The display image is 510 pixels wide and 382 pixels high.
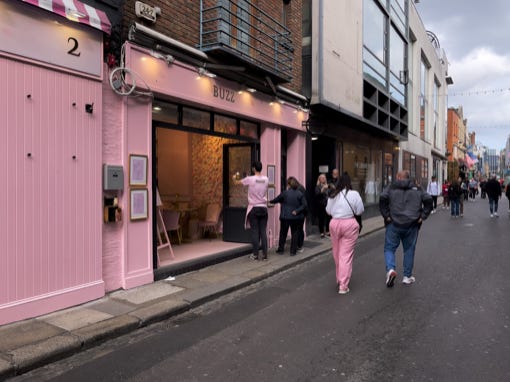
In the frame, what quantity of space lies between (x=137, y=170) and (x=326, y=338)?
3632 mm

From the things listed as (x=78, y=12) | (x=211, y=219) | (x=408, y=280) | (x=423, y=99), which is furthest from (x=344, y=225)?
(x=423, y=99)

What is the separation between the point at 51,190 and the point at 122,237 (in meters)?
1.31

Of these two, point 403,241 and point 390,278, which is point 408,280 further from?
point 403,241

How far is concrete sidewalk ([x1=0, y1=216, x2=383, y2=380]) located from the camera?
12.4ft

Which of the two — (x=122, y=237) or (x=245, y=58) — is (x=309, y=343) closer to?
(x=122, y=237)

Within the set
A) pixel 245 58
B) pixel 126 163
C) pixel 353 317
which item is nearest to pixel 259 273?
pixel 353 317

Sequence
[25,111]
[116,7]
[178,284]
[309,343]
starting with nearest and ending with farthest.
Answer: [309,343] → [25,111] → [116,7] → [178,284]

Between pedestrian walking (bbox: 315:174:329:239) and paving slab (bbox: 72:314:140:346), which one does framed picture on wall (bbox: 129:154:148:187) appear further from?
pedestrian walking (bbox: 315:174:329:239)

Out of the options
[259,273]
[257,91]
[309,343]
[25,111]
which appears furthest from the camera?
[257,91]

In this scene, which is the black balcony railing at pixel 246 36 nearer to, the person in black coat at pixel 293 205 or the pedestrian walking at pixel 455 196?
the person in black coat at pixel 293 205

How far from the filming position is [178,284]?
6.28 m

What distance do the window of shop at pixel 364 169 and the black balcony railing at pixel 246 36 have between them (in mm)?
5385

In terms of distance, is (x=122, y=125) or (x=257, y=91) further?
(x=257, y=91)

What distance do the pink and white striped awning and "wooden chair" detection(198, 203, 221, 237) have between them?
522 cm
